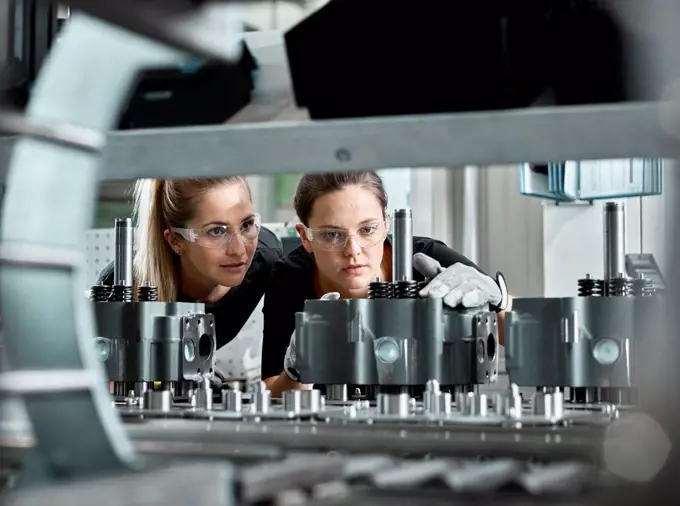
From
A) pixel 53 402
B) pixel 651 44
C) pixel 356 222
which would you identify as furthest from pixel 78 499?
pixel 356 222

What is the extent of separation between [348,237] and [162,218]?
492 mm

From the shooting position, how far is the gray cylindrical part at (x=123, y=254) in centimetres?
147

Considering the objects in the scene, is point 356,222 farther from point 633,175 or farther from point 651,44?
point 651,44

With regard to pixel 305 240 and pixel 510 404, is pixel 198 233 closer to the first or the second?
pixel 305 240

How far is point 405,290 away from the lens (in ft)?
4.18

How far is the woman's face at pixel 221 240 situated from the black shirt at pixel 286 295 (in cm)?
10

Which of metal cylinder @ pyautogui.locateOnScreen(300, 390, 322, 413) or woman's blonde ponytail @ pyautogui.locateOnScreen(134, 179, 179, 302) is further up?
woman's blonde ponytail @ pyautogui.locateOnScreen(134, 179, 179, 302)

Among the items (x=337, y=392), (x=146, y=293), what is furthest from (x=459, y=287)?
(x=146, y=293)

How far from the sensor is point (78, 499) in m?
0.54

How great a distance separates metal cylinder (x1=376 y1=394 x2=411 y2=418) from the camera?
1.05 m

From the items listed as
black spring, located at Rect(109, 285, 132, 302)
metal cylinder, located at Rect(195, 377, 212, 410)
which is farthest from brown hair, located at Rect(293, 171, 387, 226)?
metal cylinder, located at Rect(195, 377, 212, 410)

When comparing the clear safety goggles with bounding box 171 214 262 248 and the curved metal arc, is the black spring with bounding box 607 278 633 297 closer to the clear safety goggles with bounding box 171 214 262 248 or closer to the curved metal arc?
the curved metal arc

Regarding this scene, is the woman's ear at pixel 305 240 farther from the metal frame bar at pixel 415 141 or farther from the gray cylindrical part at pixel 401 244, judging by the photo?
the metal frame bar at pixel 415 141

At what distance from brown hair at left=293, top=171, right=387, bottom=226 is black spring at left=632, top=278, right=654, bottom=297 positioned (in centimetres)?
121
